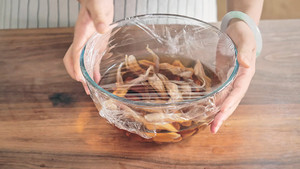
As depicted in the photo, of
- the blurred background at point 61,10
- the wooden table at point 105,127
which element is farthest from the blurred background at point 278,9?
the wooden table at point 105,127

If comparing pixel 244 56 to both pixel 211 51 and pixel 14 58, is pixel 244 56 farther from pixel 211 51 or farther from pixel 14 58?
pixel 14 58

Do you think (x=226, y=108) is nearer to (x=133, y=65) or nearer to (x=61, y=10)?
(x=133, y=65)

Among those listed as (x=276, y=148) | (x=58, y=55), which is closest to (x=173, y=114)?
(x=276, y=148)

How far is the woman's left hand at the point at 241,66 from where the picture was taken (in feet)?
1.45

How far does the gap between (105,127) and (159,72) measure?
130mm

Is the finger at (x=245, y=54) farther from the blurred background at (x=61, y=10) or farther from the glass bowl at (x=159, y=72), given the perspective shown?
the blurred background at (x=61, y=10)

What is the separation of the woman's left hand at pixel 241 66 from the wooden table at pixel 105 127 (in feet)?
0.16

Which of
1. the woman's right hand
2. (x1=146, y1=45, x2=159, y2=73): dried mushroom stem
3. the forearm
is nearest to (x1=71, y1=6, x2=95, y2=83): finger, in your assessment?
the woman's right hand

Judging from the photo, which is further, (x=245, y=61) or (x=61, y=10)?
(x=61, y=10)

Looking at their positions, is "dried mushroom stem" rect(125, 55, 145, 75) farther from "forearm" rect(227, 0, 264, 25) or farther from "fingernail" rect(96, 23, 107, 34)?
"forearm" rect(227, 0, 264, 25)

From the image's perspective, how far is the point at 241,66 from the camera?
1.51 feet

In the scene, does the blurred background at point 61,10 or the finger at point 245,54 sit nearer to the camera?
the finger at point 245,54

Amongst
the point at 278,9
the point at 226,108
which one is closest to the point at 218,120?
the point at 226,108

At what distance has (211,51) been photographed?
54 cm
